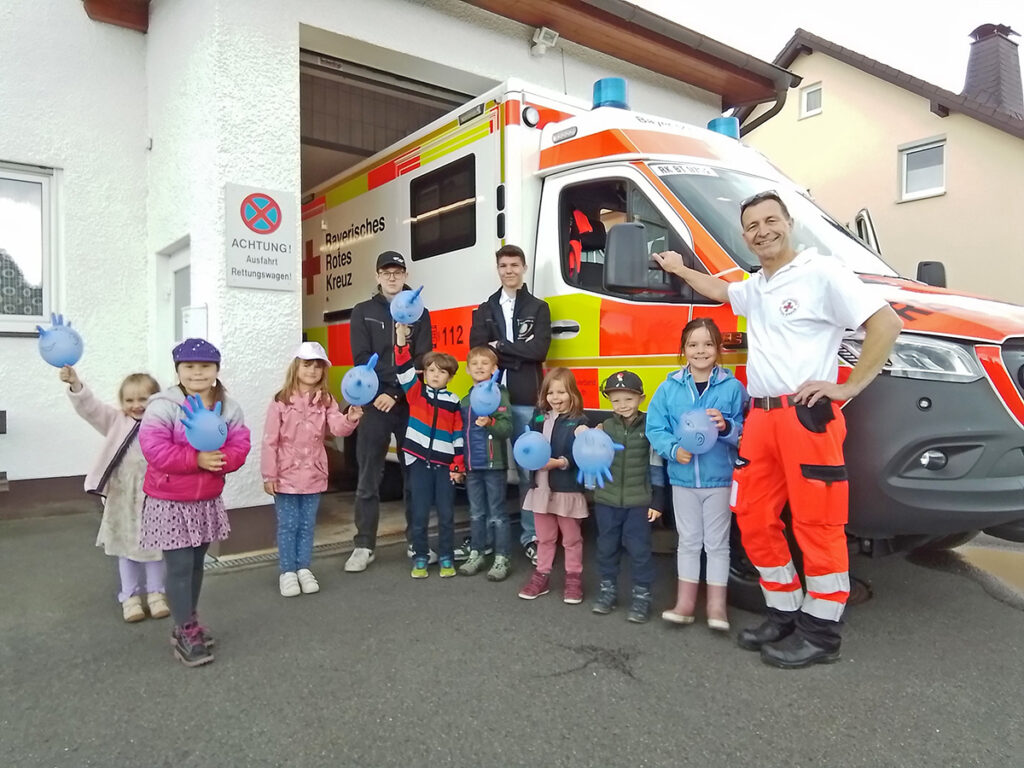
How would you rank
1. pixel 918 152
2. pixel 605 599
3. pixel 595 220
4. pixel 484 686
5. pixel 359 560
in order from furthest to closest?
pixel 918 152
pixel 595 220
pixel 359 560
pixel 605 599
pixel 484 686

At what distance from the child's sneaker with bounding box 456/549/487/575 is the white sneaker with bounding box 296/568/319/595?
0.87 metres

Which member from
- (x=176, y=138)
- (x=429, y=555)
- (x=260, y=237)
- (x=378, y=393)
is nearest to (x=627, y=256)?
(x=378, y=393)

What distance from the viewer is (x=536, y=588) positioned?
4094 millimetres

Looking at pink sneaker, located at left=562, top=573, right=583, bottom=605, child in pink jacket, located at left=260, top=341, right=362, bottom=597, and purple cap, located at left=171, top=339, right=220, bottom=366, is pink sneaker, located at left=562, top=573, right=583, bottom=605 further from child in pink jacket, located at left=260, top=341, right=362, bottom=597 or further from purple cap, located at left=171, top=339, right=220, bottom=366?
purple cap, located at left=171, top=339, right=220, bottom=366

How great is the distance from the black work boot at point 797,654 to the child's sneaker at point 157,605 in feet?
9.72

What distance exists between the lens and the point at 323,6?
5.45 meters

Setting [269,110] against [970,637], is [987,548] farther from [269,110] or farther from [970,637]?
[269,110]

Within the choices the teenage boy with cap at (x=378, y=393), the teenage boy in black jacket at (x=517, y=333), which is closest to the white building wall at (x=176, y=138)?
the teenage boy with cap at (x=378, y=393)

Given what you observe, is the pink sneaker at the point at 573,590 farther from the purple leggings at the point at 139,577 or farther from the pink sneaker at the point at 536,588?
the purple leggings at the point at 139,577

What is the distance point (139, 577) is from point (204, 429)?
1.40m

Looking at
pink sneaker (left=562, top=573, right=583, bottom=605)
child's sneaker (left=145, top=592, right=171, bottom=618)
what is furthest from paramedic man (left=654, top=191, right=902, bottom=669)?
child's sneaker (left=145, top=592, right=171, bottom=618)

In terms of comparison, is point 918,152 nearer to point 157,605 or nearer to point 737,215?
point 737,215

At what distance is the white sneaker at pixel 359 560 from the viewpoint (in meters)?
4.62

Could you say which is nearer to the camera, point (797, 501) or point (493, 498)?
point (797, 501)
